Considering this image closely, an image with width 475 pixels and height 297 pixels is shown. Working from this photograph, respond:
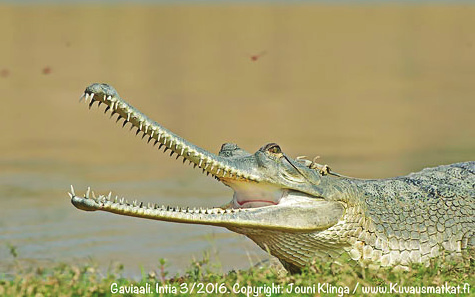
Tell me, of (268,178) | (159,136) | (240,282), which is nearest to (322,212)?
(268,178)

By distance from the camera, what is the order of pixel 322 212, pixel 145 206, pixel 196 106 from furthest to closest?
1. pixel 196 106
2. pixel 322 212
3. pixel 145 206

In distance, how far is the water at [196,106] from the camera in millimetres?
9078

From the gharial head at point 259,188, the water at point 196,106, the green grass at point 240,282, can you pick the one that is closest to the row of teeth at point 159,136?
the gharial head at point 259,188

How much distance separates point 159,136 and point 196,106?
13.4 metres

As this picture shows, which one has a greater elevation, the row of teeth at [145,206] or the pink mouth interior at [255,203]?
the pink mouth interior at [255,203]

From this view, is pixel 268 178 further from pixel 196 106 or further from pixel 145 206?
pixel 196 106

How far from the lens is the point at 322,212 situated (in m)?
6.23

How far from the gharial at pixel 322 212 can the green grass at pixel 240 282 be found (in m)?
0.33

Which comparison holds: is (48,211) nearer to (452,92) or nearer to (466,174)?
(466,174)

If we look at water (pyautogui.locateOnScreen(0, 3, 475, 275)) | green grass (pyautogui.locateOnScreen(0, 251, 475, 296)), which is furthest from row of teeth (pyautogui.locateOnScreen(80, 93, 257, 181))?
water (pyautogui.locateOnScreen(0, 3, 475, 275))

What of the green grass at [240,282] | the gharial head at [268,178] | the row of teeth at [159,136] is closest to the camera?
the green grass at [240,282]

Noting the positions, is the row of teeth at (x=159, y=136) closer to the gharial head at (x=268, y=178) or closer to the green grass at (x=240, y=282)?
the gharial head at (x=268, y=178)

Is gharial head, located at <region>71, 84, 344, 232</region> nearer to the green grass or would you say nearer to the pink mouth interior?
the pink mouth interior

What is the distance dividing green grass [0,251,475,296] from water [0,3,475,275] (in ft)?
6.12
